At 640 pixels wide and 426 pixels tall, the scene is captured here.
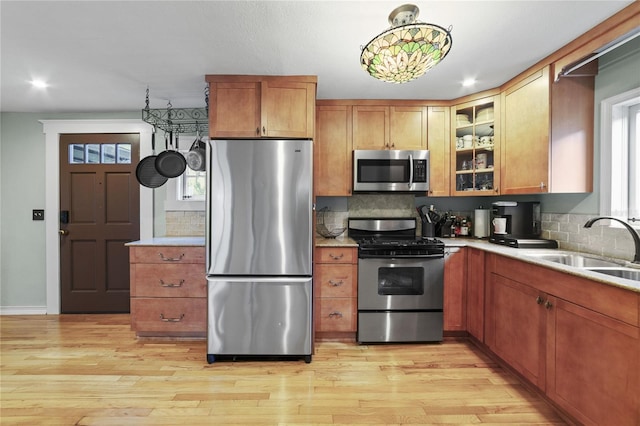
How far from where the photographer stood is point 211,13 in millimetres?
1703

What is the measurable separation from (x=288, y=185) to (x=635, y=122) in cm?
238

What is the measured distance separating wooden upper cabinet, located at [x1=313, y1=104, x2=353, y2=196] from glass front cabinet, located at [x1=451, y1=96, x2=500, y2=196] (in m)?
1.04

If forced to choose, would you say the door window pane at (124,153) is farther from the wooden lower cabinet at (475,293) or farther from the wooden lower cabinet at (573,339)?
the wooden lower cabinet at (573,339)

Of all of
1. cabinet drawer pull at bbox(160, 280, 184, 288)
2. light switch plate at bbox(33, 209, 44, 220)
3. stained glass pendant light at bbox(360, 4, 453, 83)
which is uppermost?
stained glass pendant light at bbox(360, 4, 453, 83)

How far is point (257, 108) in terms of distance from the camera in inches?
96.1

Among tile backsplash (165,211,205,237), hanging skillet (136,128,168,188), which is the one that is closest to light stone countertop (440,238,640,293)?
tile backsplash (165,211,205,237)

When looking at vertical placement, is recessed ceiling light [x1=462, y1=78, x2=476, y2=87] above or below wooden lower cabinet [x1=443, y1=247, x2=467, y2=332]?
above

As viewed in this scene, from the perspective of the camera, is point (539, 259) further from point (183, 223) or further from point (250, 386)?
point (183, 223)

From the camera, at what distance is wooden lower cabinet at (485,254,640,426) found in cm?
131

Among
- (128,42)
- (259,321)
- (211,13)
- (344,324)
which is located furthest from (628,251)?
(128,42)

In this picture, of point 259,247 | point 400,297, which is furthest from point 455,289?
point 259,247

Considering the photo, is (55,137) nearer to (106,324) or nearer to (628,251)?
(106,324)

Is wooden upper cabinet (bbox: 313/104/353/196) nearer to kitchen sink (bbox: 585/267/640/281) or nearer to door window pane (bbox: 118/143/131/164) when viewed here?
kitchen sink (bbox: 585/267/640/281)

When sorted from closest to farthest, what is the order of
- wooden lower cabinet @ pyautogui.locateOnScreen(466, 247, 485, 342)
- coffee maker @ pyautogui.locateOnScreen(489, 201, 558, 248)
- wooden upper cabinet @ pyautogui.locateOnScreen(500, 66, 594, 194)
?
wooden upper cabinet @ pyautogui.locateOnScreen(500, 66, 594, 194) → wooden lower cabinet @ pyautogui.locateOnScreen(466, 247, 485, 342) → coffee maker @ pyautogui.locateOnScreen(489, 201, 558, 248)
